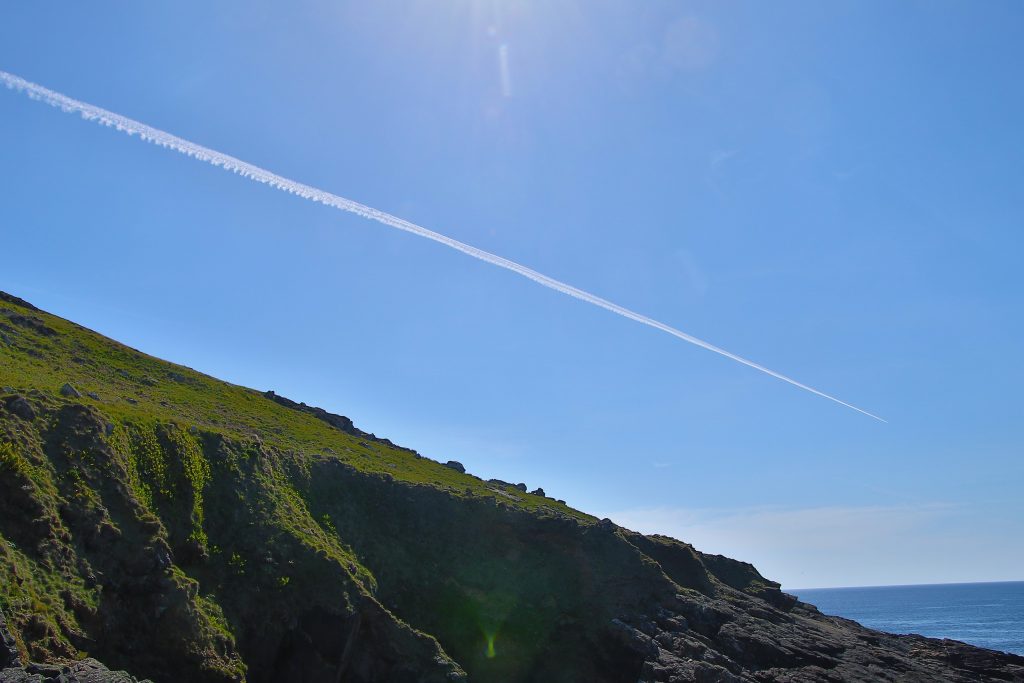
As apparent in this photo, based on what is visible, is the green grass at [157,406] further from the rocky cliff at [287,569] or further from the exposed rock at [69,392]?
the exposed rock at [69,392]

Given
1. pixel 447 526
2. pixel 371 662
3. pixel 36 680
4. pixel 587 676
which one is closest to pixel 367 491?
pixel 447 526

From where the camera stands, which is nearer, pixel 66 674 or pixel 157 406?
pixel 66 674

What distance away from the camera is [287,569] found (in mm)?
41062

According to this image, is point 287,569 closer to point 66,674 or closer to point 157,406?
point 66,674

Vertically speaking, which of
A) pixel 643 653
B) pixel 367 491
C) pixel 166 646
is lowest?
pixel 166 646

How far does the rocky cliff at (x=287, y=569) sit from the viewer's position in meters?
31.5

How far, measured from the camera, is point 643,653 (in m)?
47.4

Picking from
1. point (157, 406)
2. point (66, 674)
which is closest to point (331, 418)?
point (157, 406)

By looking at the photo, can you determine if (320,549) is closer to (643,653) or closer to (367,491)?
(367,491)

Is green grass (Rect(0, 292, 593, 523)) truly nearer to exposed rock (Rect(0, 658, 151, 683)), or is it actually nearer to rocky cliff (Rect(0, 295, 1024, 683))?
rocky cliff (Rect(0, 295, 1024, 683))

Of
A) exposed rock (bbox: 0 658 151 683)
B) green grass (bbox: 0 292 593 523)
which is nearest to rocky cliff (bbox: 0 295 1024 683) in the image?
exposed rock (bbox: 0 658 151 683)

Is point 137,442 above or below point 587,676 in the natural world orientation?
above

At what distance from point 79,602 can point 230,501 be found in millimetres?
13206

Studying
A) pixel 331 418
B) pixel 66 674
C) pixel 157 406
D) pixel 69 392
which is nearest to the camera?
pixel 66 674
